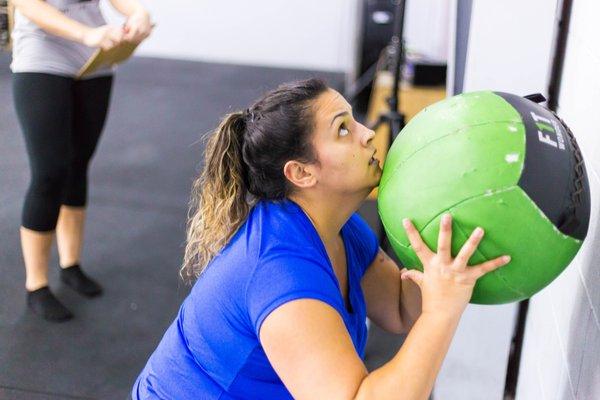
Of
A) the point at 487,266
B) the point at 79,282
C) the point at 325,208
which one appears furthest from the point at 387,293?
the point at 79,282

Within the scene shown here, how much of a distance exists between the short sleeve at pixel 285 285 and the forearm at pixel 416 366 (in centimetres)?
13

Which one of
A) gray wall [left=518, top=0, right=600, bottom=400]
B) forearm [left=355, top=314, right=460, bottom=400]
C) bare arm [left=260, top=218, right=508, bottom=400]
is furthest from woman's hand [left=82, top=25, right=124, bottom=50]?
forearm [left=355, top=314, right=460, bottom=400]

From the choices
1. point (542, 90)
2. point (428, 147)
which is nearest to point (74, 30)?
point (542, 90)

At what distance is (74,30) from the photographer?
2428mm

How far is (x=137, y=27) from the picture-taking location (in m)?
2.54

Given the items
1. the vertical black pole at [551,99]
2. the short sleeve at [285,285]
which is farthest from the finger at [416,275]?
the vertical black pole at [551,99]

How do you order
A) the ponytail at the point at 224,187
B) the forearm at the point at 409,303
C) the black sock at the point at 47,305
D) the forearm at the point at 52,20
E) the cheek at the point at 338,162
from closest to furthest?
the cheek at the point at 338,162
the ponytail at the point at 224,187
the forearm at the point at 409,303
the forearm at the point at 52,20
the black sock at the point at 47,305

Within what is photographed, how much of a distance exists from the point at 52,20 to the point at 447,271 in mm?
1752

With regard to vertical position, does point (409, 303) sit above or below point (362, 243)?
below

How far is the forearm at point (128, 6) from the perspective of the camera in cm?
265

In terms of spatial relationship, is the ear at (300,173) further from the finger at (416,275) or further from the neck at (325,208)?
the finger at (416,275)

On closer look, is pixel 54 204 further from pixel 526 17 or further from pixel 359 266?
pixel 526 17

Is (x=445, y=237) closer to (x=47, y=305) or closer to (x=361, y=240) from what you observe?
(x=361, y=240)

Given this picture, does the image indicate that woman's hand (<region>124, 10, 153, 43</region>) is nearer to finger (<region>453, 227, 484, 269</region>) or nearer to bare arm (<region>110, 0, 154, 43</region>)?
bare arm (<region>110, 0, 154, 43</region>)
